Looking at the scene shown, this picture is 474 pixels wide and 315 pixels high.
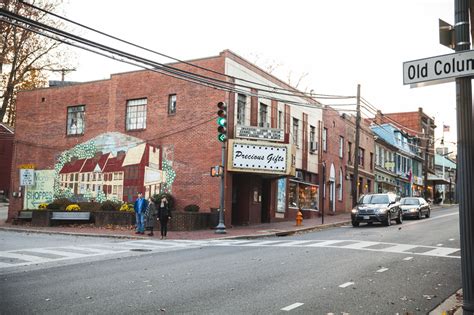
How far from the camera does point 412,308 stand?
765 centimetres

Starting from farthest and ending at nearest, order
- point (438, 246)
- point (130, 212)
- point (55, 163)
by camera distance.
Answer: point (55, 163) < point (130, 212) < point (438, 246)

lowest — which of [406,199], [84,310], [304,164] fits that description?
[84,310]

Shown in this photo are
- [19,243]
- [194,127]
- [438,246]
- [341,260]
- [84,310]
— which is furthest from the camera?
[194,127]

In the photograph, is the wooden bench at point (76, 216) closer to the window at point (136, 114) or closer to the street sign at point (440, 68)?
the window at point (136, 114)

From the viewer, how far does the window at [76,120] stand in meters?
31.2

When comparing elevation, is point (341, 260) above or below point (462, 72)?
below

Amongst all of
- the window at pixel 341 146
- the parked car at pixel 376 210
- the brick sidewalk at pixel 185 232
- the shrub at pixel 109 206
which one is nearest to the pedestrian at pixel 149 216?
the brick sidewalk at pixel 185 232

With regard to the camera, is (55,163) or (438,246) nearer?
(438,246)

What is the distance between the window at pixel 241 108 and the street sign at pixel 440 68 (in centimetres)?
2087

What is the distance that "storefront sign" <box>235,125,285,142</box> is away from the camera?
26047 millimetres

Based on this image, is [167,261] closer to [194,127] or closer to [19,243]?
[19,243]

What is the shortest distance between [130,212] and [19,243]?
764 cm

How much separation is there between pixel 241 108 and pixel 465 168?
860 inches

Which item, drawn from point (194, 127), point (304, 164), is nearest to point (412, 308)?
point (194, 127)
